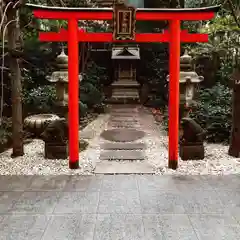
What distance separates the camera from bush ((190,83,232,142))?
9461 millimetres

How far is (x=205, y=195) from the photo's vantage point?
226 inches

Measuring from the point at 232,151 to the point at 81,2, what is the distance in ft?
26.7

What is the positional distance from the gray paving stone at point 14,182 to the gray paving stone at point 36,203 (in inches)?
14.6

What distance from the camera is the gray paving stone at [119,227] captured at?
168 inches

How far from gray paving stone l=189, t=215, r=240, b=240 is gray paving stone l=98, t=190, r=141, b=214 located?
852 mm

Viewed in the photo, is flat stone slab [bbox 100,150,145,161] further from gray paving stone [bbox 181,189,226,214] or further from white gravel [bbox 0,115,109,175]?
gray paving stone [bbox 181,189,226,214]

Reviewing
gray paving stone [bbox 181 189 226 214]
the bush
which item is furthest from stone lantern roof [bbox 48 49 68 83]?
gray paving stone [bbox 181 189 226 214]

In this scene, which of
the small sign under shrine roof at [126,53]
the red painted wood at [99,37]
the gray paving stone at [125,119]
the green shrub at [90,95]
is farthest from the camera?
the small sign under shrine roof at [126,53]

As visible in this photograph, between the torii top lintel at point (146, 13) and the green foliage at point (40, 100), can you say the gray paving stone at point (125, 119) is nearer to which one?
the green foliage at point (40, 100)

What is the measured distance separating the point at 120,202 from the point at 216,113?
5333 millimetres

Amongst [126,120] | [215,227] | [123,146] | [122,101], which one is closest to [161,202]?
[215,227]

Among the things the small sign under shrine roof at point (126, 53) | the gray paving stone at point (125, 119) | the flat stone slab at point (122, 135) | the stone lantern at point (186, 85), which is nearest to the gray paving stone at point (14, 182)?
the flat stone slab at point (122, 135)

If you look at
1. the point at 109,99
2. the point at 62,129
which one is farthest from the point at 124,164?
the point at 109,99

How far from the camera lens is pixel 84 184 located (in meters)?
6.30
